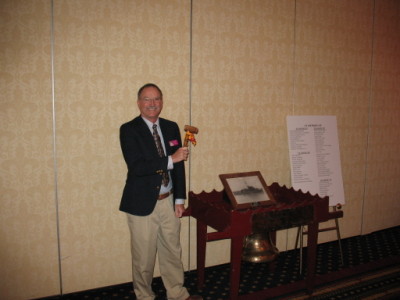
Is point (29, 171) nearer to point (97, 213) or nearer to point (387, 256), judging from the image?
point (97, 213)

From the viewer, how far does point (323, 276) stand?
3127mm

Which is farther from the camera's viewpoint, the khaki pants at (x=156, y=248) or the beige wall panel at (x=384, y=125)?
the beige wall panel at (x=384, y=125)

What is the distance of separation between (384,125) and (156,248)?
381 centimetres

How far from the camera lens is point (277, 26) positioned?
3506mm

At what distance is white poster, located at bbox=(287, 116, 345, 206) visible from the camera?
349cm

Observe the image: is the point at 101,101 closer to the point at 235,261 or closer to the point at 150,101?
the point at 150,101

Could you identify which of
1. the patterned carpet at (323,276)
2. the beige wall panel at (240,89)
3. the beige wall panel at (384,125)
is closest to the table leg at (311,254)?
the patterned carpet at (323,276)

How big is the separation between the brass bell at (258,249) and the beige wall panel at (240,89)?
1.82 ft

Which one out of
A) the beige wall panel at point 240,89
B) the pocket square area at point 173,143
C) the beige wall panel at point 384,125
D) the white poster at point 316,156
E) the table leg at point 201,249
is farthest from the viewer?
the beige wall panel at point 384,125

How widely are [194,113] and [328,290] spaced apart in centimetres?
218

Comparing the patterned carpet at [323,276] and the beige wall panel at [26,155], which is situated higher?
the beige wall panel at [26,155]

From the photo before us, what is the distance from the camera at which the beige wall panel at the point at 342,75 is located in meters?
3.72

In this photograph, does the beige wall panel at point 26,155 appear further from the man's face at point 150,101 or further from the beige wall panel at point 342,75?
the beige wall panel at point 342,75

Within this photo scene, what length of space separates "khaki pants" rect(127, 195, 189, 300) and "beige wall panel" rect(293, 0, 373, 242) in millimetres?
2128
